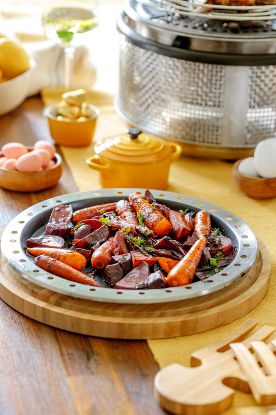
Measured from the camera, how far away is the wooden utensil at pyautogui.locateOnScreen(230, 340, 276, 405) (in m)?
1.41

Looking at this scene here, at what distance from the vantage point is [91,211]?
1922mm

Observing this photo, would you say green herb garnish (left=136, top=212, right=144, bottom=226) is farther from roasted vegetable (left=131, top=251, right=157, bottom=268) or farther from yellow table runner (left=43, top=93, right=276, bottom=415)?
yellow table runner (left=43, top=93, right=276, bottom=415)

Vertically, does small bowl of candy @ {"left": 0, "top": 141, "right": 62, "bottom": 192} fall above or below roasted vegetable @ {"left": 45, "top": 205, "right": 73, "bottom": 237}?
below

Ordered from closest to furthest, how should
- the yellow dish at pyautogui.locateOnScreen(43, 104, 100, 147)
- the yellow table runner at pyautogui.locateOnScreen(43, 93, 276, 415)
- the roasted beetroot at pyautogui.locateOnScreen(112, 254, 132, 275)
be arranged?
the yellow table runner at pyautogui.locateOnScreen(43, 93, 276, 415) < the roasted beetroot at pyautogui.locateOnScreen(112, 254, 132, 275) < the yellow dish at pyautogui.locateOnScreen(43, 104, 100, 147)

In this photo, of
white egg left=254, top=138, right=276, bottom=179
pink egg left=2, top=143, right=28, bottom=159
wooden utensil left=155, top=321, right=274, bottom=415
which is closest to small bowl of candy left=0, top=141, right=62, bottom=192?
pink egg left=2, top=143, right=28, bottom=159

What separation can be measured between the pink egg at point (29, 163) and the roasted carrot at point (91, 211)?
301 millimetres

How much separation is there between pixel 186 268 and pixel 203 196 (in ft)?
1.85

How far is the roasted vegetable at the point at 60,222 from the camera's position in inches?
72.4

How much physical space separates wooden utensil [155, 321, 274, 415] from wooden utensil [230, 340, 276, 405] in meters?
0.01

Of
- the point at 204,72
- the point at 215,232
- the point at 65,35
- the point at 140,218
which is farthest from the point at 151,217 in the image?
the point at 65,35

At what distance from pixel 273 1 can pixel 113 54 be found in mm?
1069

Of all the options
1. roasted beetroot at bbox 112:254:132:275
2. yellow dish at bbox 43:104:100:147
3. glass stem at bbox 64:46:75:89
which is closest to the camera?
roasted beetroot at bbox 112:254:132:275

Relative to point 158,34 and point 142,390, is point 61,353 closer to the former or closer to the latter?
point 142,390

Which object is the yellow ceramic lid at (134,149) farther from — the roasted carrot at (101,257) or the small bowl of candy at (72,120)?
the roasted carrot at (101,257)
